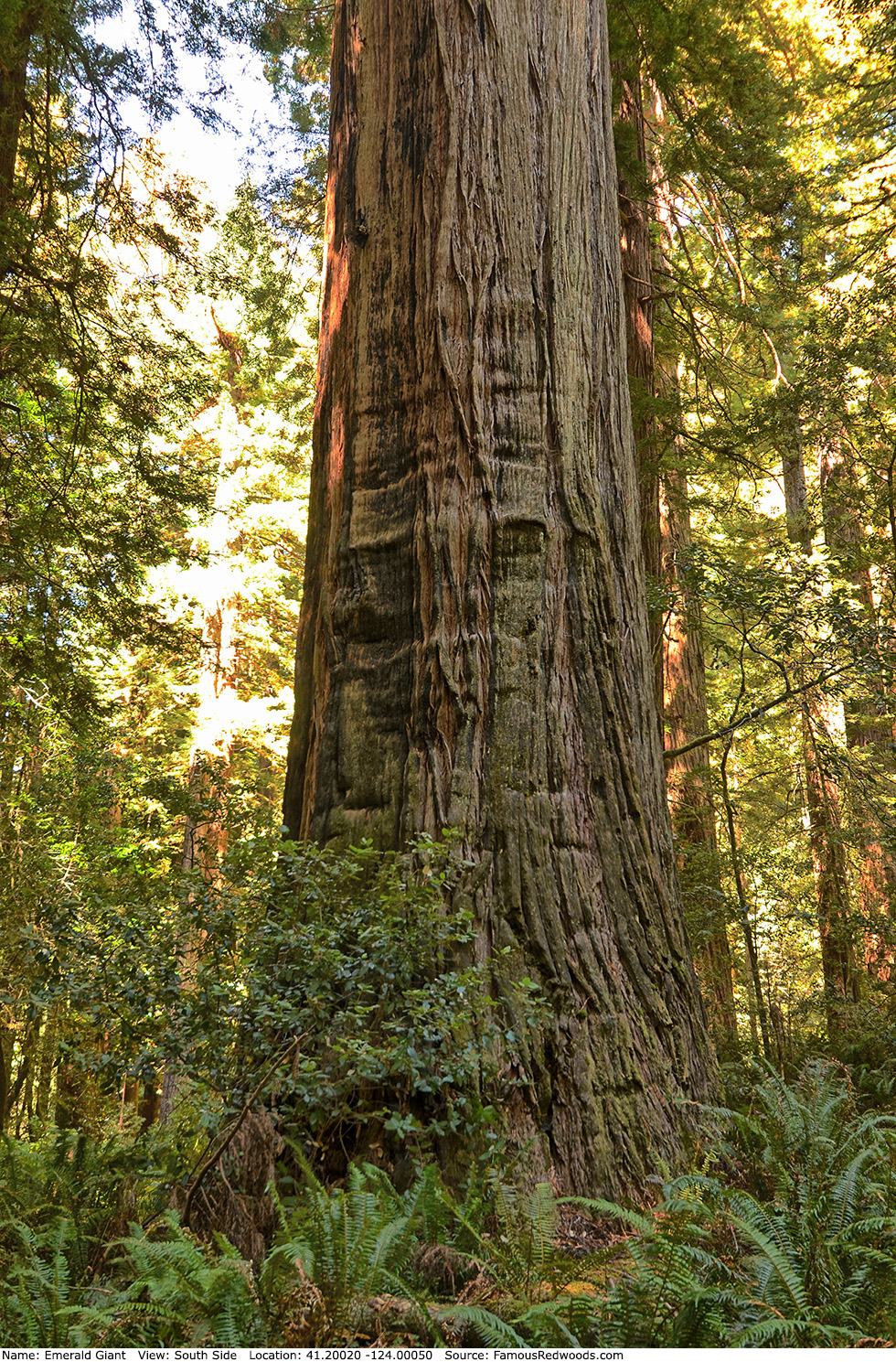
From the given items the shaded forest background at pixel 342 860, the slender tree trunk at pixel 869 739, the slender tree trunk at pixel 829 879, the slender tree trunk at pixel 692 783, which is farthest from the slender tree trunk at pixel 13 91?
the slender tree trunk at pixel 869 739

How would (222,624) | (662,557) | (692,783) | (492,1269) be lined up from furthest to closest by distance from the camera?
(222,624)
(662,557)
(692,783)
(492,1269)

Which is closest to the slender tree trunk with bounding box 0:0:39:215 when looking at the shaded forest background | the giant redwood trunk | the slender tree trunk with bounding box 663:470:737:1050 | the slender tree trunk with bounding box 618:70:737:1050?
the shaded forest background

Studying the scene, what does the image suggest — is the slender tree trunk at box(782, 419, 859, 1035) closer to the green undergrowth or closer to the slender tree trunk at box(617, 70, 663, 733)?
the slender tree trunk at box(617, 70, 663, 733)

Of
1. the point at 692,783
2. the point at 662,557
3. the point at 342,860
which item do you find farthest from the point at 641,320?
the point at 342,860

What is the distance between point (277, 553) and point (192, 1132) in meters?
14.1

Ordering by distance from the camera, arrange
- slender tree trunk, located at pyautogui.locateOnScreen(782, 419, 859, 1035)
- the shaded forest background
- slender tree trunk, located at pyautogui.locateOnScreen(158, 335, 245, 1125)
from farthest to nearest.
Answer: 1. slender tree trunk, located at pyautogui.locateOnScreen(158, 335, 245, 1125)
2. slender tree trunk, located at pyautogui.locateOnScreen(782, 419, 859, 1035)
3. the shaded forest background

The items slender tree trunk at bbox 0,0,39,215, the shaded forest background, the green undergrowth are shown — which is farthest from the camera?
slender tree trunk at bbox 0,0,39,215

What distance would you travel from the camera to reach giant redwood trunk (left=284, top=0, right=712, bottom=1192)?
3.47 m

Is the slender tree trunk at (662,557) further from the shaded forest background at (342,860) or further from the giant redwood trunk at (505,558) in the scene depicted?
the giant redwood trunk at (505,558)

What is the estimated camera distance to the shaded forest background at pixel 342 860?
2400mm

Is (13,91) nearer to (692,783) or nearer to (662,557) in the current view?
(662,557)

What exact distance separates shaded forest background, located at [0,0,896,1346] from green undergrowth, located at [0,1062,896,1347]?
0.04 ft

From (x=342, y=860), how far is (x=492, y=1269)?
1.31 metres

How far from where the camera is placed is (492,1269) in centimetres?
242
